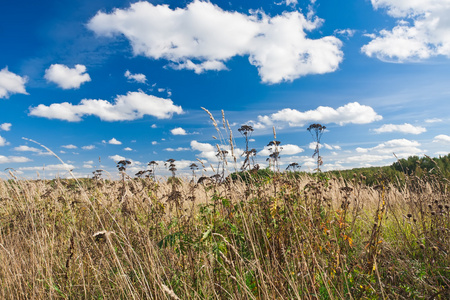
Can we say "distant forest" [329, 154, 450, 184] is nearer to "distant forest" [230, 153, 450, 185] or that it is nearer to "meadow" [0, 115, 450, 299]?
"distant forest" [230, 153, 450, 185]

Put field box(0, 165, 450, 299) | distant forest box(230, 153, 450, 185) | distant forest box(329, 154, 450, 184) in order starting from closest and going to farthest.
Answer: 1. field box(0, 165, 450, 299)
2. distant forest box(230, 153, 450, 185)
3. distant forest box(329, 154, 450, 184)

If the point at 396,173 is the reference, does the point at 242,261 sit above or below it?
below

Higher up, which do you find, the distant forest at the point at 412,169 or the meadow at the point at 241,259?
the distant forest at the point at 412,169

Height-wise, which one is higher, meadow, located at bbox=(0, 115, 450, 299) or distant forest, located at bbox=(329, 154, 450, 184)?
distant forest, located at bbox=(329, 154, 450, 184)

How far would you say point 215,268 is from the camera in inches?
119

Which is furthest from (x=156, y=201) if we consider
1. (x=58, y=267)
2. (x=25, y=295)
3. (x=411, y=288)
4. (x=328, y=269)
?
(x=411, y=288)

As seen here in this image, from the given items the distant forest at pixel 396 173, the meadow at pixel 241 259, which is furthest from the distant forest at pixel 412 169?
the meadow at pixel 241 259

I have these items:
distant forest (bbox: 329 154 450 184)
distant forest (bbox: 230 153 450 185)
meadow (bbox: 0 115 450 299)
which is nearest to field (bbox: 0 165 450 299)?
meadow (bbox: 0 115 450 299)

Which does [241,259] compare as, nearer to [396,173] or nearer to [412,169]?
[412,169]

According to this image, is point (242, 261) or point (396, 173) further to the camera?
point (396, 173)

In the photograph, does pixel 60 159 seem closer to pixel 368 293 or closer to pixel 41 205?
pixel 368 293

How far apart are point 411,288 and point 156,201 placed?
3485 mm

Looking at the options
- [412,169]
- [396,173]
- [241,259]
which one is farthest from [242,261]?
[396,173]

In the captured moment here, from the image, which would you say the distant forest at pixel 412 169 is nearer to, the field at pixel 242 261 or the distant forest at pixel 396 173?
the distant forest at pixel 396 173
